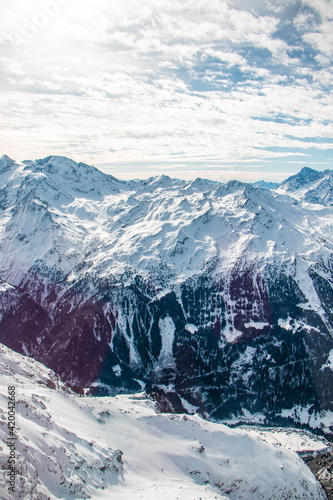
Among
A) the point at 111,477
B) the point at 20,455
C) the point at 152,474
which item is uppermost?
the point at 20,455

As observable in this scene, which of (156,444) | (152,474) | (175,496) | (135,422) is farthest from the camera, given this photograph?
(135,422)

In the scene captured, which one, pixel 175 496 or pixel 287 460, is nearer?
pixel 175 496

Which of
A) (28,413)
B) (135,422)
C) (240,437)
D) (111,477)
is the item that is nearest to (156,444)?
(135,422)

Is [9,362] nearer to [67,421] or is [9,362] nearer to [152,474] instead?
[67,421]

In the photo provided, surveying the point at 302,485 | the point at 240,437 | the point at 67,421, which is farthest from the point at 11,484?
the point at 302,485

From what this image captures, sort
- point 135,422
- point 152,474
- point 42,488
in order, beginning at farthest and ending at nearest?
1. point 135,422
2. point 152,474
3. point 42,488

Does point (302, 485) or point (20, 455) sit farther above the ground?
point (20, 455)

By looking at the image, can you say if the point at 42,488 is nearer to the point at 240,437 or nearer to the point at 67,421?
the point at 67,421
